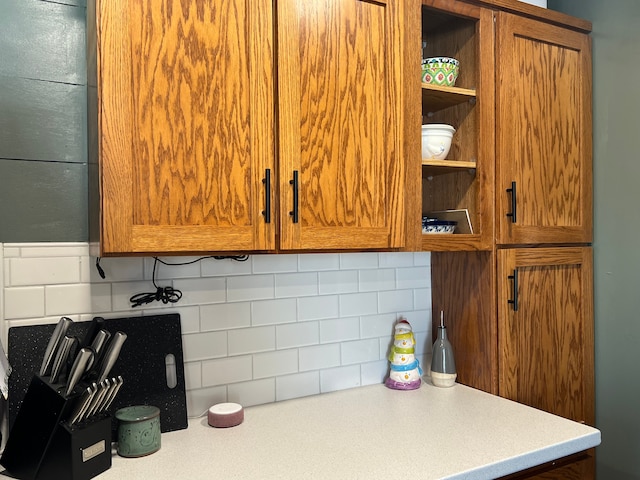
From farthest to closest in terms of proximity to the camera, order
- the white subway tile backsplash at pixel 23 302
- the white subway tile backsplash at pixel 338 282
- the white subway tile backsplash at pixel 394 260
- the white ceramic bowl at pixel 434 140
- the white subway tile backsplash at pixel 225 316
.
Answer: the white subway tile backsplash at pixel 394 260, the white subway tile backsplash at pixel 338 282, the white ceramic bowl at pixel 434 140, the white subway tile backsplash at pixel 225 316, the white subway tile backsplash at pixel 23 302

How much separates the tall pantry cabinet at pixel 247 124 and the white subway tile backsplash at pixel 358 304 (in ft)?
1.34

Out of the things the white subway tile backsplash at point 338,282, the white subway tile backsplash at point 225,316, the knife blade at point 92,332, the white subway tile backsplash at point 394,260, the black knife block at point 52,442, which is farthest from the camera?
the white subway tile backsplash at point 394,260

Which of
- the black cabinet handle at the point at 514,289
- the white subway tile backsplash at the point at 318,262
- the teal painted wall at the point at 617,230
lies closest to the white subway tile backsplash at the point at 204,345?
the white subway tile backsplash at the point at 318,262

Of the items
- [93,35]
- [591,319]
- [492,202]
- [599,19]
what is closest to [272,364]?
Result: [492,202]

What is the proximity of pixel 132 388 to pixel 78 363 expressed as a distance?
0.35m

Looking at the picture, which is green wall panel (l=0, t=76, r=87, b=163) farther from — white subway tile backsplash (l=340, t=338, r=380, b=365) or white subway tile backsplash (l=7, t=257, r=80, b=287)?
white subway tile backsplash (l=340, t=338, r=380, b=365)

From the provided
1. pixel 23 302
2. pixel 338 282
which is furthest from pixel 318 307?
pixel 23 302

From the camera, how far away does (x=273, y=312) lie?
5.99 feet

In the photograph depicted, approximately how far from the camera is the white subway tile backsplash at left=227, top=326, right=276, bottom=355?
5.76 ft

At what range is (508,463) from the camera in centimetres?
135

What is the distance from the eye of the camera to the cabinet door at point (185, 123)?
125 cm

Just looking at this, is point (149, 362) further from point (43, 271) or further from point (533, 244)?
point (533, 244)

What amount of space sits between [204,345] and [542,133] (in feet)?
4.51

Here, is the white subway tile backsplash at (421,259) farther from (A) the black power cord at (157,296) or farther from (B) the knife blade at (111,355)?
(B) the knife blade at (111,355)
